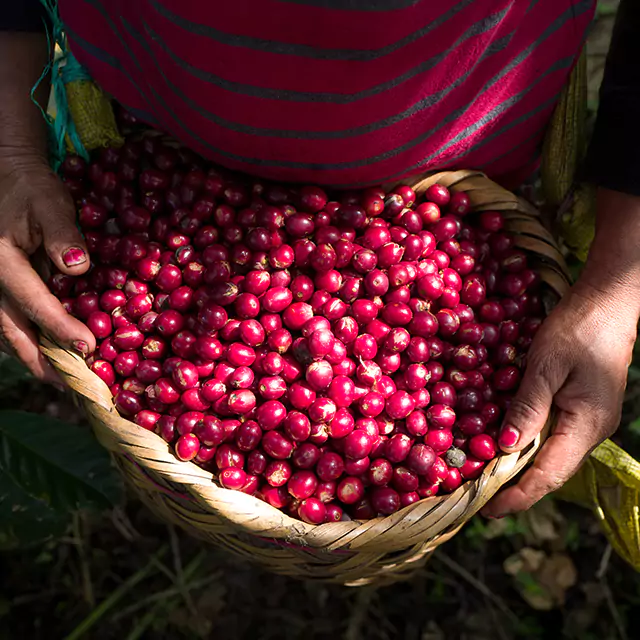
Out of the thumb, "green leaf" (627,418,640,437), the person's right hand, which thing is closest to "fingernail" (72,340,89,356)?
the person's right hand

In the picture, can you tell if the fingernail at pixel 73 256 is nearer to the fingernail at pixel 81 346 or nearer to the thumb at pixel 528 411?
the fingernail at pixel 81 346

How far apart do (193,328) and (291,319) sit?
0.83 ft

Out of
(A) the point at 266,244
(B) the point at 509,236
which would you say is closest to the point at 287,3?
(A) the point at 266,244

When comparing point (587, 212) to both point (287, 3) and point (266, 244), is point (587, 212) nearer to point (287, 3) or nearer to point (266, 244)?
point (266, 244)

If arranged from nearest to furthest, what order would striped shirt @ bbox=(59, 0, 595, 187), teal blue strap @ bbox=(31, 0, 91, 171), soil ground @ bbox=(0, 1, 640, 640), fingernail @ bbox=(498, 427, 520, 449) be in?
1. striped shirt @ bbox=(59, 0, 595, 187)
2. fingernail @ bbox=(498, 427, 520, 449)
3. teal blue strap @ bbox=(31, 0, 91, 171)
4. soil ground @ bbox=(0, 1, 640, 640)

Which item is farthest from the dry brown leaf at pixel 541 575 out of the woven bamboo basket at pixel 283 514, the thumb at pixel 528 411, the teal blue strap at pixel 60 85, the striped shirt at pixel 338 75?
the teal blue strap at pixel 60 85

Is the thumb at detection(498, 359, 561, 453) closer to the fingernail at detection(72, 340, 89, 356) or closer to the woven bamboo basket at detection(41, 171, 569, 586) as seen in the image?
the woven bamboo basket at detection(41, 171, 569, 586)

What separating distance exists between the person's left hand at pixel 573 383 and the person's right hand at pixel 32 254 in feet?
3.55

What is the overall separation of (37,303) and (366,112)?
927 mm

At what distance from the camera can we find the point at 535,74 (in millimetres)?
1536

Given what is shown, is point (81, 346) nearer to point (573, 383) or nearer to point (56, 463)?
point (56, 463)

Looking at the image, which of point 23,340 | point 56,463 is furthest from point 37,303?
point 56,463

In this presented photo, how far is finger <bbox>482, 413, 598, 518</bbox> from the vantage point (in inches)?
56.3

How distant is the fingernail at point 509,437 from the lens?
4.48 feet
